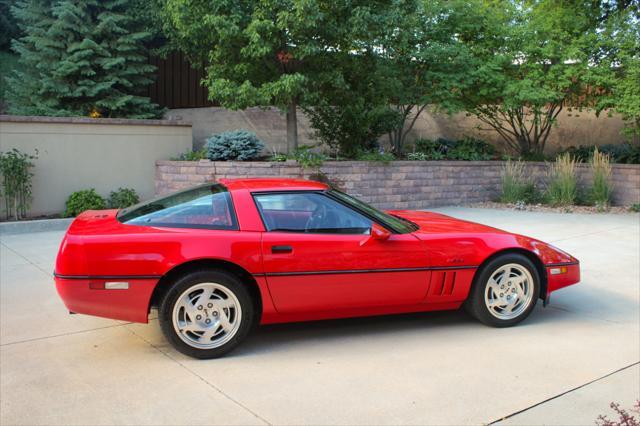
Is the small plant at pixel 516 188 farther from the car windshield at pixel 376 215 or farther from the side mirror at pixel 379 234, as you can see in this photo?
the side mirror at pixel 379 234

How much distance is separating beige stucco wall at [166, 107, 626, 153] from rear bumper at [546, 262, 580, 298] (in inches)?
397

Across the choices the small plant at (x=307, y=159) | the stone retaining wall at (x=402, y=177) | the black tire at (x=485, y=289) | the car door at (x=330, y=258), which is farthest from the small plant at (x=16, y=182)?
the black tire at (x=485, y=289)

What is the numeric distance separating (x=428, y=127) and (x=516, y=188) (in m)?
4.14

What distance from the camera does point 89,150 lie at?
468 inches

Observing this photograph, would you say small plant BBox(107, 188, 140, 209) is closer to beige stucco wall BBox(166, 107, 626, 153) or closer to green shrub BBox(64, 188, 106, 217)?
green shrub BBox(64, 188, 106, 217)

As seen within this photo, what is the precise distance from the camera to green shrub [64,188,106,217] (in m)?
11.2

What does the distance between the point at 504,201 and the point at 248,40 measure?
6.83 meters

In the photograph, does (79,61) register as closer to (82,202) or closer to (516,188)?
(82,202)

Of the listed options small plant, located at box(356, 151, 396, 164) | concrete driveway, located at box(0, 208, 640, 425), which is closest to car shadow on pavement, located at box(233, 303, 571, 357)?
concrete driveway, located at box(0, 208, 640, 425)

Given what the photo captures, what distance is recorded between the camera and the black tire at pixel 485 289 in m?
4.89

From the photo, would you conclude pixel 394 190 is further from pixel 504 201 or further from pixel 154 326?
pixel 154 326

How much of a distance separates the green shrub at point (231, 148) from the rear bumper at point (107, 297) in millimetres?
7821

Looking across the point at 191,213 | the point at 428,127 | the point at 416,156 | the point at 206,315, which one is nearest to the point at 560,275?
the point at 206,315

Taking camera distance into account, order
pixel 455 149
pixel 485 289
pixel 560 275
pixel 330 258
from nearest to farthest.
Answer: pixel 330 258, pixel 485 289, pixel 560 275, pixel 455 149
